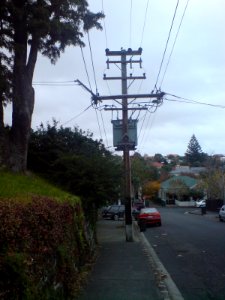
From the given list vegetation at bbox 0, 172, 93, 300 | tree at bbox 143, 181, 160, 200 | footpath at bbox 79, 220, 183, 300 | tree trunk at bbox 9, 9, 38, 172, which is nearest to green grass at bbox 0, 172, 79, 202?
vegetation at bbox 0, 172, 93, 300

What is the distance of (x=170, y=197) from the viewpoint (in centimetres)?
11044

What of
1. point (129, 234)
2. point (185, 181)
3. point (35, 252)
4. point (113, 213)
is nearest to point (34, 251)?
point (35, 252)

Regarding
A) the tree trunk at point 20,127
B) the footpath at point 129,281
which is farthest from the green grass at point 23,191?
the tree trunk at point 20,127

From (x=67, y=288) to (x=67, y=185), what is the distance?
12887 millimetres

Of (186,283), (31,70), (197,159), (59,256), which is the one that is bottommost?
(186,283)

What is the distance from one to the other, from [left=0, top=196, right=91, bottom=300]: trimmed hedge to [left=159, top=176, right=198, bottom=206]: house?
292ft

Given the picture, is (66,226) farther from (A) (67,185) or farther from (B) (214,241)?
(B) (214,241)

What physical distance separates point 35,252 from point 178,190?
316 ft

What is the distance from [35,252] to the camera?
7609 mm

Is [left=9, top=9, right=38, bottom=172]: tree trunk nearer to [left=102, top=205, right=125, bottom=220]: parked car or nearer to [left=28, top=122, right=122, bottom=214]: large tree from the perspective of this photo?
[left=28, top=122, right=122, bottom=214]: large tree

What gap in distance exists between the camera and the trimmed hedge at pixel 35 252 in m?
6.19

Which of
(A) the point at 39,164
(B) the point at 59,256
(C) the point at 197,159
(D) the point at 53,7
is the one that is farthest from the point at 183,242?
(C) the point at 197,159

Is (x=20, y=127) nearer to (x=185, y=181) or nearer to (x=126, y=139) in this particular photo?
(x=126, y=139)

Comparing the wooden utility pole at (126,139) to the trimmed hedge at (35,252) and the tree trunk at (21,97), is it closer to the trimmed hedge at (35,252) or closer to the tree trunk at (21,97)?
the tree trunk at (21,97)
